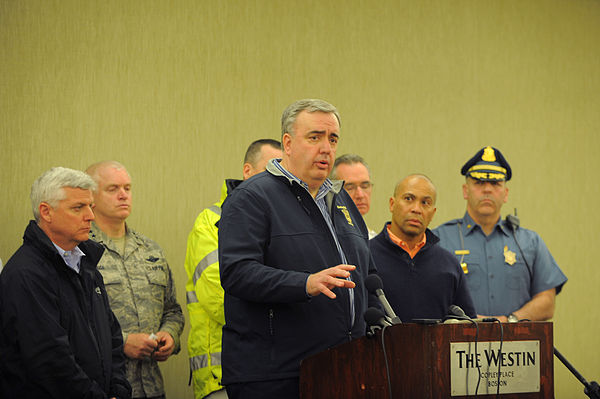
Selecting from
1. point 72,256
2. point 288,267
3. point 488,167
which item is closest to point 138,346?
point 72,256

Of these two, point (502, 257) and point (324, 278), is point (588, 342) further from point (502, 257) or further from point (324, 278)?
point (324, 278)

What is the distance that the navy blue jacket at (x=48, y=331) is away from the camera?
225cm

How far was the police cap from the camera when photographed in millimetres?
3605

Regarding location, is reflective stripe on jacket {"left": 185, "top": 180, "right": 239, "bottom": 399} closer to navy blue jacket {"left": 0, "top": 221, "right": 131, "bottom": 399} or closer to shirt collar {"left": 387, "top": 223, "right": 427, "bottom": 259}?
navy blue jacket {"left": 0, "top": 221, "right": 131, "bottom": 399}

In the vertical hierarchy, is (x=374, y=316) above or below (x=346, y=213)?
below

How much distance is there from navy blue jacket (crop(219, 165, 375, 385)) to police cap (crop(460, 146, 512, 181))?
1610 millimetres

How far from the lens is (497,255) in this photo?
3.54m

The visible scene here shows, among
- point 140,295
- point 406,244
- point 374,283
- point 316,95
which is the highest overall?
point 316,95

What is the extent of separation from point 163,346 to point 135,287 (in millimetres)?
293

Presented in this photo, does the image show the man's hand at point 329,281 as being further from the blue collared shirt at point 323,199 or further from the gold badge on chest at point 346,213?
the gold badge on chest at point 346,213

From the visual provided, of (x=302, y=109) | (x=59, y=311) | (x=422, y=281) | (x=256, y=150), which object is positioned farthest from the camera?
(x=256, y=150)

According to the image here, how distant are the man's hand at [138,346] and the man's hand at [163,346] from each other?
80mm

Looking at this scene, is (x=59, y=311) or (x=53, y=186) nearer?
(x=59, y=311)

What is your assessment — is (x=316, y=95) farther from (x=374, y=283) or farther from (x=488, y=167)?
(x=374, y=283)
